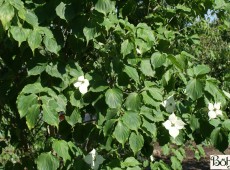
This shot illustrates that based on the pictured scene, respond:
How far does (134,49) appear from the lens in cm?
180

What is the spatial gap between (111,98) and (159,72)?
260 millimetres

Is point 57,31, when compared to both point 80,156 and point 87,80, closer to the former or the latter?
point 87,80

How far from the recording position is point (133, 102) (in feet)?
5.90

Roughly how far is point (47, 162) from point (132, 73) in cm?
58

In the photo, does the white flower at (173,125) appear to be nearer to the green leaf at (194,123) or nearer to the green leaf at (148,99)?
the green leaf at (194,123)

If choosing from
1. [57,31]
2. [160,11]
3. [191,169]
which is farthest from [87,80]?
[191,169]

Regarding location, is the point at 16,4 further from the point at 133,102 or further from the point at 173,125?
the point at 173,125

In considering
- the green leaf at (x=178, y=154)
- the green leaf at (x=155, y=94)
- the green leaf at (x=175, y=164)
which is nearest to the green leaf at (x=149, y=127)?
the green leaf at (x=155, y=94)

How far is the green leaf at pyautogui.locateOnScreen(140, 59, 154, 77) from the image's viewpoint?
6.13 ft

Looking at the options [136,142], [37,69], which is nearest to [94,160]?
[136,142]

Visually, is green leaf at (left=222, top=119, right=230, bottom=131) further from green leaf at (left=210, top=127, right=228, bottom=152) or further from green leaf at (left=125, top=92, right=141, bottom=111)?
green leaf at (left=125, top=92, right=141, bottom=111)

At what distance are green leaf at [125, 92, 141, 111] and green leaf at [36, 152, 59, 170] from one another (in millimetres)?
442

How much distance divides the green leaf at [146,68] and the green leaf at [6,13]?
637 mm

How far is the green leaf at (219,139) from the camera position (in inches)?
72.2
